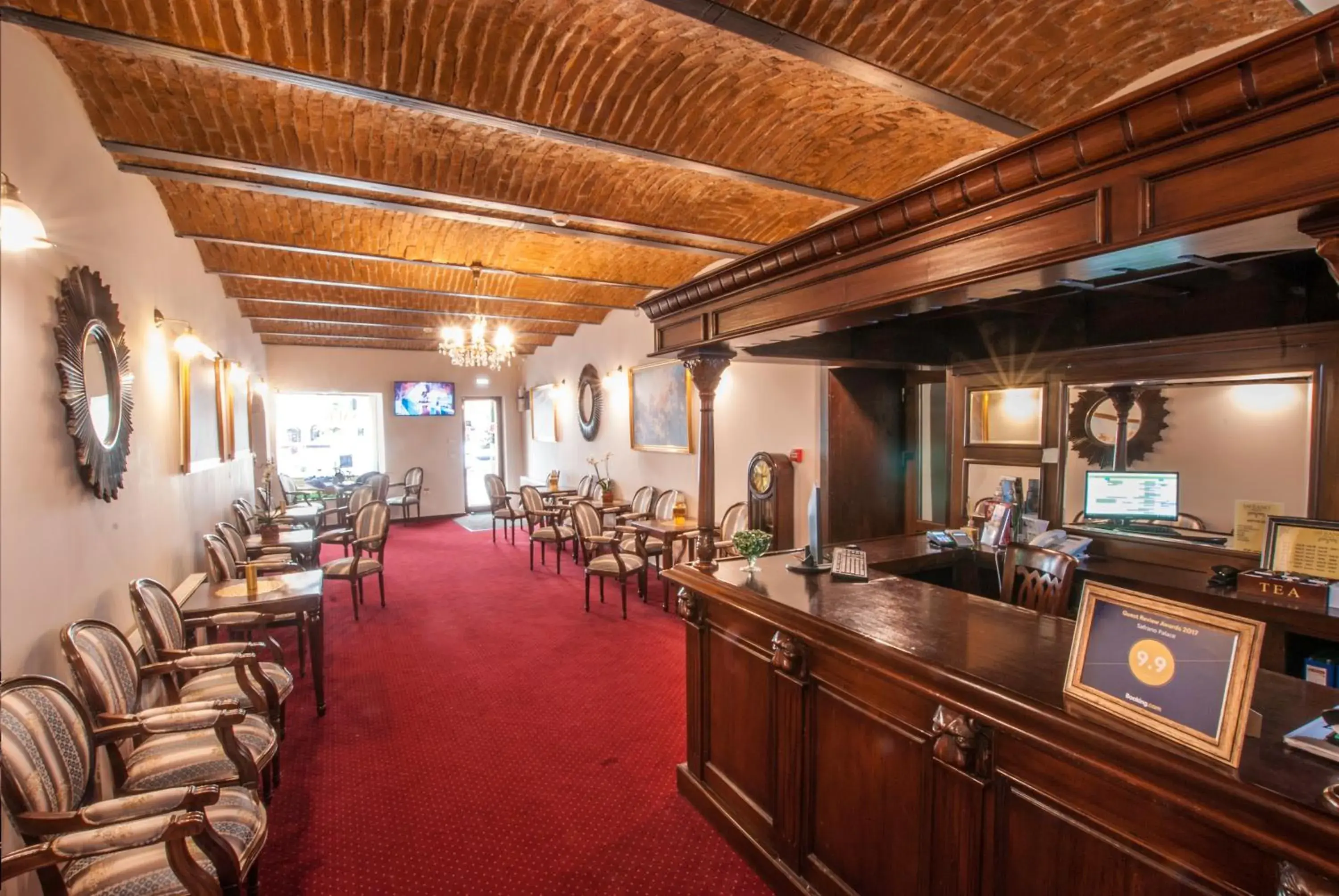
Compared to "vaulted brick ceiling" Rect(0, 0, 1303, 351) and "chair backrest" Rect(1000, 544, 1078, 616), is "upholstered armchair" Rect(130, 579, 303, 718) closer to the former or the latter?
"vaulted brick ceiling" Rect(0, 0, 1303, 351)

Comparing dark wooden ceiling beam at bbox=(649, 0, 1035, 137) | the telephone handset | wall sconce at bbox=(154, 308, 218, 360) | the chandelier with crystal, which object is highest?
dark wooden ceiling beam at bbox=(649, 0, 1035, 137)

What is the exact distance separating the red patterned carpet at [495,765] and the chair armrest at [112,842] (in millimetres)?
892

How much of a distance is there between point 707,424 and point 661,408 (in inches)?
173

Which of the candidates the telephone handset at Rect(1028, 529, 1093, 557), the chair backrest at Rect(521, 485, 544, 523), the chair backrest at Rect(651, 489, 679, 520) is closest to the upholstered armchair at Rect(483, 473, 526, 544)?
the chair backrest at Rect(521, 485, 544, 523)

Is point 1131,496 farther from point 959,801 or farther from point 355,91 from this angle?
point 355,91

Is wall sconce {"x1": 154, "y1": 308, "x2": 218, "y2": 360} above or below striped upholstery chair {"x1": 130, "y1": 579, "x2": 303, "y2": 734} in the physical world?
above

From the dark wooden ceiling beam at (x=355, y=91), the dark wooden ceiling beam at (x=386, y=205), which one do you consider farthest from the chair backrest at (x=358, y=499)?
the dark wooden ceiling beam at (x=355, y=91)

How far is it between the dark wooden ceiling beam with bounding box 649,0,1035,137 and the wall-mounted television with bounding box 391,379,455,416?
9.57m

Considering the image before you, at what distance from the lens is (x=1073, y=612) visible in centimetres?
325

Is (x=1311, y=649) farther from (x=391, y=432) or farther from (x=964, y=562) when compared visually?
(x=391, y=432)

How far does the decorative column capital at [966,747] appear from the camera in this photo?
151cm

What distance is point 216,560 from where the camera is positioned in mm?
3979

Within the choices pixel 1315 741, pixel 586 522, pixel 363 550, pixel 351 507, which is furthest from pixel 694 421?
pixel 1315 741

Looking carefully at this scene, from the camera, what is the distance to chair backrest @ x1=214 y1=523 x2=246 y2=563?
461 centimetres
